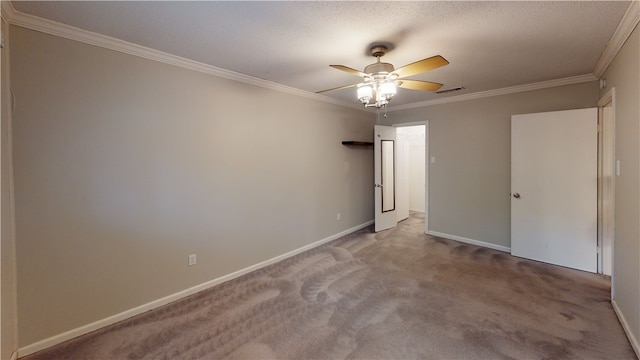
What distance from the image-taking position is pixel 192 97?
9.30 ft

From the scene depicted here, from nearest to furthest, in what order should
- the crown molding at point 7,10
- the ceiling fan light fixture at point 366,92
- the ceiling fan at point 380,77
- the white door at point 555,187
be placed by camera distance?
the crown molding at point 7,10
the ceiling fan at point 380,77
the ceiling fan light fixture at point 366,92
the white door at point 555,187

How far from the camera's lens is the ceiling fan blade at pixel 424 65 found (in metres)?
1.92

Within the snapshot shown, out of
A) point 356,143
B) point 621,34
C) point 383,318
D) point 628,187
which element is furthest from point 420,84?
point 356,143

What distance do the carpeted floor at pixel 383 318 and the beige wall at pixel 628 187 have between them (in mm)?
288

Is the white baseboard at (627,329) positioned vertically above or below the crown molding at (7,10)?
below

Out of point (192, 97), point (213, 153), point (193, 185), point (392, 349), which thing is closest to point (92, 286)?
point (193, 185)

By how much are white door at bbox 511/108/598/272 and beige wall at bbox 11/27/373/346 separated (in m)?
3.28

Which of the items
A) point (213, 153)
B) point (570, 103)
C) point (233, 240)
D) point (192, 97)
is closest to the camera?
point (192, 97)

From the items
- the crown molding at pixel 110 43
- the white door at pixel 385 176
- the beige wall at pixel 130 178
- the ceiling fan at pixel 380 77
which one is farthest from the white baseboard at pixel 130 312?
the ceiling fan at pixel 380 77

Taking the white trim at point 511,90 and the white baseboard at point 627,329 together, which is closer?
the white baseboard at point 627,329

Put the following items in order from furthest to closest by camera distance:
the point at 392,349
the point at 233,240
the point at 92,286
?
the point at 233,240, the point at 92,286, the point at 392,349

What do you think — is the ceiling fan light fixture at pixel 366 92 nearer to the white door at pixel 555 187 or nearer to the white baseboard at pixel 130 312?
the white baseboard at pixel 130 312

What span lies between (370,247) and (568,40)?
10.9 feet

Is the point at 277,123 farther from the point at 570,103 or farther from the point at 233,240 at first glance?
the point at 570,103
